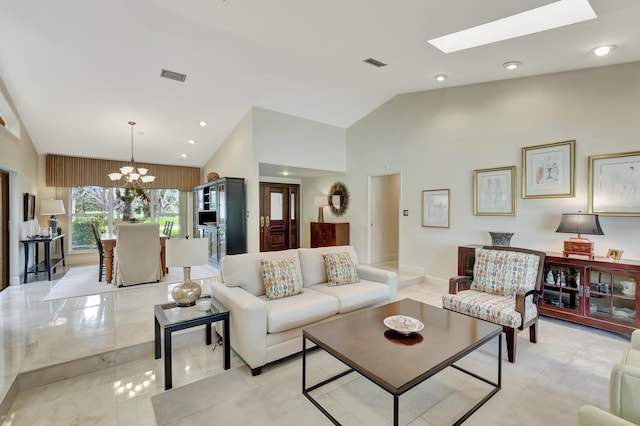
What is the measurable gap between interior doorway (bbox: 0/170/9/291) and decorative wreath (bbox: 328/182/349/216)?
5.76 metres

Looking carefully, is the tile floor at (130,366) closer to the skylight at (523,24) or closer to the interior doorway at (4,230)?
the interior doorway at (4,230)

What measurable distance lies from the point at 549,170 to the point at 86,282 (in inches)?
285

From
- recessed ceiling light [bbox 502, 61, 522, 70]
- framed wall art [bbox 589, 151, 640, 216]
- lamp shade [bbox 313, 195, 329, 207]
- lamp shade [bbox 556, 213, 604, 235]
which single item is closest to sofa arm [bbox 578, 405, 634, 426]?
lamp shade [bbox 556, 213, 604, 235]

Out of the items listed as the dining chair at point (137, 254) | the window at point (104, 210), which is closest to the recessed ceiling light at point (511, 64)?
the dining chair at point (137, 254)

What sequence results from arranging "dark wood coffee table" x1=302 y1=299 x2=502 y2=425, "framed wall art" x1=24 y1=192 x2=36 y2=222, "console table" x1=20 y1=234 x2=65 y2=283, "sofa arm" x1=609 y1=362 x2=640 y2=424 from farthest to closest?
"framed wall art" x1=24 y1=192 x2=36 y2=222
"console table" x1=20 y1=234 x2=65 y2=283
"dark wood coffee table" x1=302 y1=299 x2=502 y2=425
"sofa arm" x1=609 y1=362 x2=640 y2=424

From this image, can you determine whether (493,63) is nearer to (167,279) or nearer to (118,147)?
(167,279)

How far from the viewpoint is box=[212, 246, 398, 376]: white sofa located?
96.4 inches

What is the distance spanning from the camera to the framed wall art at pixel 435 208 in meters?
5.11

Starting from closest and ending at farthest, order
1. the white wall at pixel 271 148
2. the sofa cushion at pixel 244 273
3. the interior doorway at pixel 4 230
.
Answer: the sofa cushion at pixel 244 273
the interior doorway at pixel 4 230
the white wall at pixel 271 148

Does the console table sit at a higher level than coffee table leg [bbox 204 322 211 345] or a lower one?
higher

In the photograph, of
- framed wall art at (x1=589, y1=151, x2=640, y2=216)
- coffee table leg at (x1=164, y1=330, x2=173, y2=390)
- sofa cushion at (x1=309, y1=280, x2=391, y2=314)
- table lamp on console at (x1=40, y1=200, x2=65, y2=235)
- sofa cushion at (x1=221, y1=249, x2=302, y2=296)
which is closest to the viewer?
coffee table leg at (x1=164, y1=330, x2=173, y2=390)

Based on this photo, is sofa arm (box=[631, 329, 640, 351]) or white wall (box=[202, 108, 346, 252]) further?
white wall (box=[202, 108, 346, 252])

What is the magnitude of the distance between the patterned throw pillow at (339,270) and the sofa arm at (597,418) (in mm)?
2376

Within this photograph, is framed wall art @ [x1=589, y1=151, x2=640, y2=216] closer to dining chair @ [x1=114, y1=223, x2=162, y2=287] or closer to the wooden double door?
dining chair @ [x1=114, y1=223, x2=162, y2=287]
